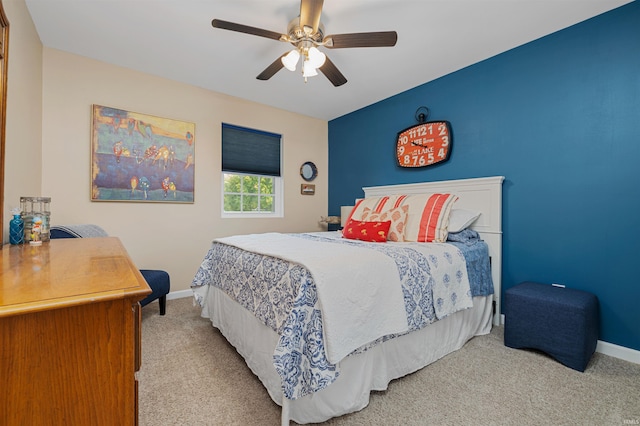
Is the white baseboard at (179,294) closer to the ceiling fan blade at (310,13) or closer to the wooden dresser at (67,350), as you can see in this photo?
the wooden dresser at (67,350)

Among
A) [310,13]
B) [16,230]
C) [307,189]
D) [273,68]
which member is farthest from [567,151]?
[16,230]

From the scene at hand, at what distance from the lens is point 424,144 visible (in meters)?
3.19

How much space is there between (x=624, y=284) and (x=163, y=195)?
414cm

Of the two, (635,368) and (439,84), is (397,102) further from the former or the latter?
(635,368)

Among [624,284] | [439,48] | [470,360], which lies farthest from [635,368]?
[439,48]

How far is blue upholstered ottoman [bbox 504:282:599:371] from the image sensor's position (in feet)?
5.94

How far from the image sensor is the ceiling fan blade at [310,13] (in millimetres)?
1708

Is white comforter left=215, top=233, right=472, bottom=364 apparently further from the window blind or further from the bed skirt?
the window blind

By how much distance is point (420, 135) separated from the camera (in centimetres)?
322

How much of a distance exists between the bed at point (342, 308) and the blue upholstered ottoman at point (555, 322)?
0.29 metres

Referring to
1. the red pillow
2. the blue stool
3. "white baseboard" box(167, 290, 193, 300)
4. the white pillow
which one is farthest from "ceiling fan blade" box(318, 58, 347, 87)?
"white baseboard" box(167, 290, 193, 300)

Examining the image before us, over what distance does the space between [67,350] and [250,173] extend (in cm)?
336

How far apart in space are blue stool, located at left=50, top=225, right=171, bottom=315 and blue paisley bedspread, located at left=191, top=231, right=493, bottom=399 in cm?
Answer: 36

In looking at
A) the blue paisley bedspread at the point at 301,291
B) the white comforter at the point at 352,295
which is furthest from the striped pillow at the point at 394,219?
the white comforter at the point at 352,295
